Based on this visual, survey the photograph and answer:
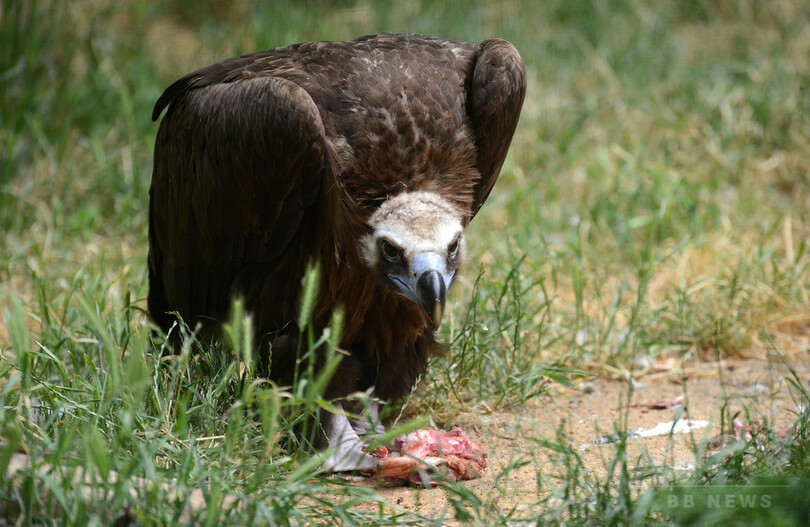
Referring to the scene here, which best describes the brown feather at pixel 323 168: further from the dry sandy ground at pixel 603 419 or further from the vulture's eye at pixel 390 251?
the dry sandy ground at pixel 603 419

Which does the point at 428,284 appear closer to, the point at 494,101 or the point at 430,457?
the point at 430,457

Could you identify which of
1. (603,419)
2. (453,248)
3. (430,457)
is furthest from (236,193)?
(603,419)

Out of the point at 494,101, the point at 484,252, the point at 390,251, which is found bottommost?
the point at 484,252

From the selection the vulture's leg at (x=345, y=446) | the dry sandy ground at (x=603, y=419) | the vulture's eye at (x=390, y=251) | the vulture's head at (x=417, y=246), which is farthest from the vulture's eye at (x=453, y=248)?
the vulture's leg at (x=345, y=446)

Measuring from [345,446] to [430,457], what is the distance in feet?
1.24

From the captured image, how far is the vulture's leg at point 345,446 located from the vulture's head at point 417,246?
0.56m

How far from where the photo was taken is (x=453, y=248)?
9.54 feet

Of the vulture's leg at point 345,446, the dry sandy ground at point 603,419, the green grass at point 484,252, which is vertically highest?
the green grass at point 484,252

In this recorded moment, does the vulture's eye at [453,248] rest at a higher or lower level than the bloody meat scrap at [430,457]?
higher

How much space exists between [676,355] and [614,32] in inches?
161

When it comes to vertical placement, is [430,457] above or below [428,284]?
below

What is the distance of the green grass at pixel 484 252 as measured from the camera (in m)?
2.15

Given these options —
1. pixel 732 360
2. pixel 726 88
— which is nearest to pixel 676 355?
pixel 732 360

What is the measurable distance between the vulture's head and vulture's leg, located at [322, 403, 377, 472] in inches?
22.0
